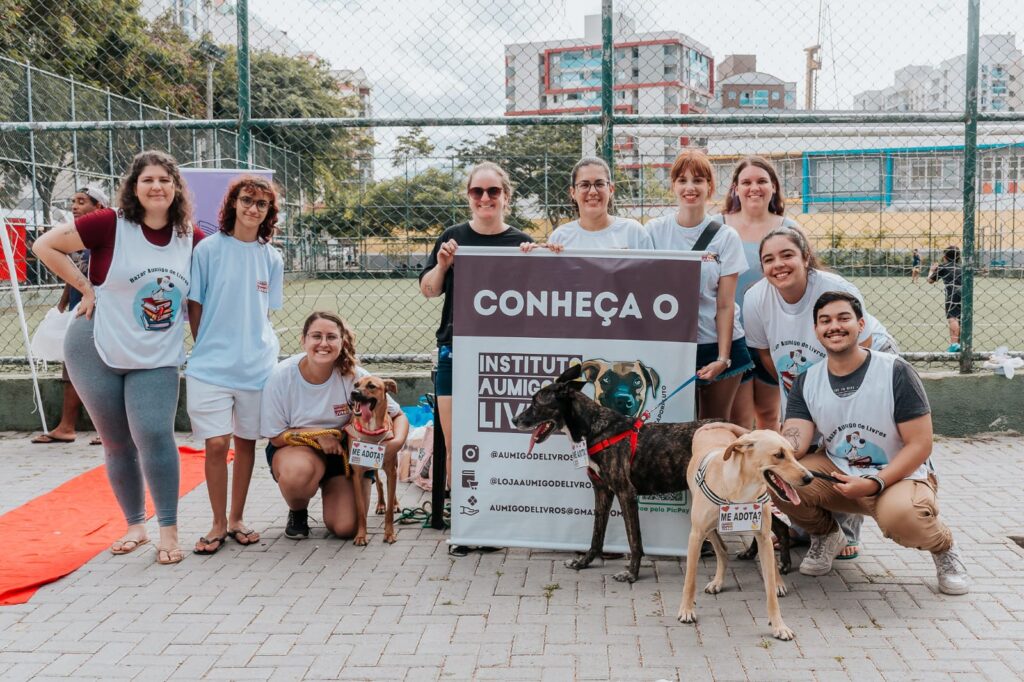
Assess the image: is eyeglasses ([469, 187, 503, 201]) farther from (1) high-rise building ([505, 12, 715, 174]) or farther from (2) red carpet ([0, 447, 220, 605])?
(2) red carpet ([0, 447, 220, 605])

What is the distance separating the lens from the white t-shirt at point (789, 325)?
457cm

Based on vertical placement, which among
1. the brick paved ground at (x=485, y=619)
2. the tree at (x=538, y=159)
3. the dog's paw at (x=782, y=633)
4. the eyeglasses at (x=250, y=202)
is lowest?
the brick paved ground at (x=485, y=619)

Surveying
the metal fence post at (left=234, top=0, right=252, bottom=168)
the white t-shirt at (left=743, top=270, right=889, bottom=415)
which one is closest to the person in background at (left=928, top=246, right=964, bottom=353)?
the white t-shirt at (left=743, top=270, right=889, bottom=415)

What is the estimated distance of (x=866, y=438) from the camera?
422 cm

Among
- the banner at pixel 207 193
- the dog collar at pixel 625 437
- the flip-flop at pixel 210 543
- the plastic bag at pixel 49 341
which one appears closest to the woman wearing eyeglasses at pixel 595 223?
the dog collar at pixel 625 437

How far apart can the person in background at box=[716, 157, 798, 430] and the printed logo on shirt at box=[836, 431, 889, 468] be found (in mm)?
843

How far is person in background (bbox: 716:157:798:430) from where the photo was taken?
203 inches

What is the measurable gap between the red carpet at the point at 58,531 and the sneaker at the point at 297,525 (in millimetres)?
766

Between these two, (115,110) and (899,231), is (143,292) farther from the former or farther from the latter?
(115,110)

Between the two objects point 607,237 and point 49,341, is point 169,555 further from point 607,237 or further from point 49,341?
point 49,341

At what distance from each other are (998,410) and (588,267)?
4.56 metres

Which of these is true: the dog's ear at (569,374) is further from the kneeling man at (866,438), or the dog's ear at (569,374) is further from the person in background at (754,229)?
the person in background at (754,229)

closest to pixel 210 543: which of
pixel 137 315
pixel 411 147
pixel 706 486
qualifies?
pixel 137 315

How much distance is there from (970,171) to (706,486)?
4607 mm
